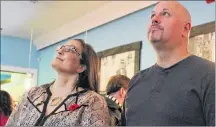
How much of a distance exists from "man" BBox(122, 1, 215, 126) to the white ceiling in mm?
2468

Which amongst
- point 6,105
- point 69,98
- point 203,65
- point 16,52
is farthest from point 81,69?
point 16,52

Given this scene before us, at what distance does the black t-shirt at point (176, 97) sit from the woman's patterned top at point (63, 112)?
1.06 ft

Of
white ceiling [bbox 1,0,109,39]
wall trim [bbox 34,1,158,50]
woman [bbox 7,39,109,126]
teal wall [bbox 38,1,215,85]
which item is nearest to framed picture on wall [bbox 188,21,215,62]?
teal wall [bbox 38,1,215,85]

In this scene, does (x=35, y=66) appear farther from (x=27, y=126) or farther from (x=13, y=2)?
(x=27, y=126)

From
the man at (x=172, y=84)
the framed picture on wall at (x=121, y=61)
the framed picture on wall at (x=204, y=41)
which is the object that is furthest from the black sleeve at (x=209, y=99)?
the framed picture on wall at (x=121, y=61)

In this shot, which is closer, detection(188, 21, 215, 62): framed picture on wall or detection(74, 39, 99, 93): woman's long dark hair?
detection(74, 39, 99, 93): woman's long dark hair

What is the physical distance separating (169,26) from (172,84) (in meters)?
0.20

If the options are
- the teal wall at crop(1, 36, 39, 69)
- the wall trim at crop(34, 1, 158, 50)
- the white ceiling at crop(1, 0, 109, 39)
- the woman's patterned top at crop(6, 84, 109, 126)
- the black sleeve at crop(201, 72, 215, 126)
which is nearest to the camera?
the black sleeve at crop(201, 72, 215, 126)

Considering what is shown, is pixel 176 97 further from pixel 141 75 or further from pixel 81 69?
pixel 81 69

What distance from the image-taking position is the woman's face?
1634 mm

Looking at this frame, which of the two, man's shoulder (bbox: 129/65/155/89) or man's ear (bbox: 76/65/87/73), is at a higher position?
man's ear (bbox: 76/65/87/73)

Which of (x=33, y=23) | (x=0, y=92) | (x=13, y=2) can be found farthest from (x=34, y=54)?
(x=0, y=92)

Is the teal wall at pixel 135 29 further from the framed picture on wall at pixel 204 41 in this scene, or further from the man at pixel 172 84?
the man at pixel 172 84

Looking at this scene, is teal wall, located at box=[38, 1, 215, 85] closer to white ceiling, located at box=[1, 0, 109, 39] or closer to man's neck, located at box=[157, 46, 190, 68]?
white ceiling, located at box=[1, 0, 109, 39]
